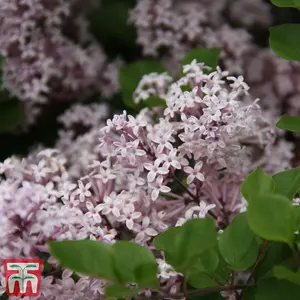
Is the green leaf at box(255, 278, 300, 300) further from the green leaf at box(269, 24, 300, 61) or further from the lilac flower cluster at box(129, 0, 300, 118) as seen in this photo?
the lilac flower cluster at box(129, 0, 300, 118)

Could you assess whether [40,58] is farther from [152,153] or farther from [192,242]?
[192,242]

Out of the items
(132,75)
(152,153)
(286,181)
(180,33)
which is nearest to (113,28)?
(180,33)

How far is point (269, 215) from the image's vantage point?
1.62ft

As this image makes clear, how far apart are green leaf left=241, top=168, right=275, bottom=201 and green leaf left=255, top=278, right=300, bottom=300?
8 centimetres

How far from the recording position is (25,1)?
0.99 metres

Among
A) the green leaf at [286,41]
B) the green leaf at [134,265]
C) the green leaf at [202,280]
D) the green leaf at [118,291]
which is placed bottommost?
the green leaf at [202,280]

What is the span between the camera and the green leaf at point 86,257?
483mm

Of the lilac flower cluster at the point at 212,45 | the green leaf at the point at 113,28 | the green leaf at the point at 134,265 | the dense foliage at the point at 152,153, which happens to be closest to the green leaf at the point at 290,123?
the dense foliage at the point at 152,153

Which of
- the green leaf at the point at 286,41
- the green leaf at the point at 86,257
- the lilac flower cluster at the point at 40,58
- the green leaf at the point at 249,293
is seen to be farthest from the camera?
the lilac flower cluster at the point at 40,58

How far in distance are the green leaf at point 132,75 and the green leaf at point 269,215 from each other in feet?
1.54

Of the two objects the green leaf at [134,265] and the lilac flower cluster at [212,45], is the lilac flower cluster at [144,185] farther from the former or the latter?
the lilac flower cluster at [212,45]

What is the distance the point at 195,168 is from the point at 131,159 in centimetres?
7

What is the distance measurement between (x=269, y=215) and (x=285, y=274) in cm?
5

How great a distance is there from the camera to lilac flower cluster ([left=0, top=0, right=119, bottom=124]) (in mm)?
1005
